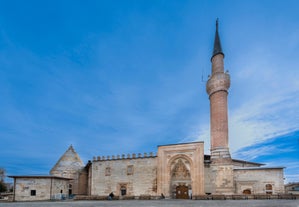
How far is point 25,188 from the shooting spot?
23234 millimetres

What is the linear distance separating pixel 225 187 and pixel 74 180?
19917mm

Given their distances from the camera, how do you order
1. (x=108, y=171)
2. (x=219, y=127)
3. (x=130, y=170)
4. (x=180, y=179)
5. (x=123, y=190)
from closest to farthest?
(x=219, y=127)
(x=180, y=179)
(x=123, y=190)
(x=130, y=170)
(x=108, y=171)

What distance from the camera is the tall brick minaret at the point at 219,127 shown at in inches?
821

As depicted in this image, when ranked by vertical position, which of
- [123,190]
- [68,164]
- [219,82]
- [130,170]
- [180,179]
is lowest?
[123,190]

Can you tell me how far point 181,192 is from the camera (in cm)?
2294

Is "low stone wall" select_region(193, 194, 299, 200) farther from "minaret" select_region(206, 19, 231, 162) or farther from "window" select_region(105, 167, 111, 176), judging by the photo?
"window" select_region(105, 167, 111, 176)

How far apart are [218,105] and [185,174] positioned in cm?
772

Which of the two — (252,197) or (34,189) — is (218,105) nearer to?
(252,197)

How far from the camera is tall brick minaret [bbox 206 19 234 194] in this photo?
2084 centimetres

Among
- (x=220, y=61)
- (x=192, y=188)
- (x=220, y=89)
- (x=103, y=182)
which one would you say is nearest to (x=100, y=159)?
(x=103, y=182)

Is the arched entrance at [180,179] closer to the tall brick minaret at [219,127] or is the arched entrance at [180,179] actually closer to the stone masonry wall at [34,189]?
the tall brick minaret at [219,127]

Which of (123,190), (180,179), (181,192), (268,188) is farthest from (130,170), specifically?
(268,188)

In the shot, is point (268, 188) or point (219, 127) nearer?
point (268, 188)

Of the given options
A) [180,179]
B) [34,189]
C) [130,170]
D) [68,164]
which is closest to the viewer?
[180,179]
